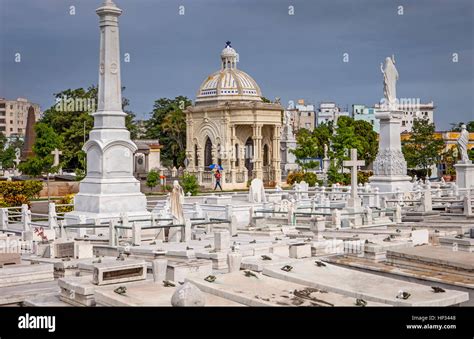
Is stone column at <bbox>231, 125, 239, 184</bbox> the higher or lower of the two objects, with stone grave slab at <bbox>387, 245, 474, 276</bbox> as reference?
higher

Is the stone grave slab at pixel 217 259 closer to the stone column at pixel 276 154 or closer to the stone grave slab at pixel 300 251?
the stone grave slab at pixel 300 251

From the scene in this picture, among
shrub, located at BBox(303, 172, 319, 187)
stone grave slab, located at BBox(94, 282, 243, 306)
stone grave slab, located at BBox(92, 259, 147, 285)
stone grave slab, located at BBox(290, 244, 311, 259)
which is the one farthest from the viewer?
shrub, located at BBox(303, 172, 319, 187)

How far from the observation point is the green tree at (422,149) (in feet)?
202

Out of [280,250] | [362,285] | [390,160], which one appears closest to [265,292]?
[362,285]

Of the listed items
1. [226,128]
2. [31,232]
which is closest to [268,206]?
[31,232]

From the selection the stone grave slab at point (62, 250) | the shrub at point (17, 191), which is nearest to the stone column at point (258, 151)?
the shrub at point (17, 191)

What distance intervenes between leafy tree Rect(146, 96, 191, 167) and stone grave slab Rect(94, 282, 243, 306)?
62101 millimetres

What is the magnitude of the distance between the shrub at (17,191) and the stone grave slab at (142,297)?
22.9 meters

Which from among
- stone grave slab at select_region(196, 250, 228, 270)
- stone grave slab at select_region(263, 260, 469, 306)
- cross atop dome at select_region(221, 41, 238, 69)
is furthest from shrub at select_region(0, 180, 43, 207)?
cross atop dome at select_region(221, 41, 238, 69)

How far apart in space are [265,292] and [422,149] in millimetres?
53441

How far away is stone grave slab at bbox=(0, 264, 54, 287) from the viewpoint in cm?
1416

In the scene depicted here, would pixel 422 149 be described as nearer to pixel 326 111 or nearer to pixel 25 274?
pixel 25 274

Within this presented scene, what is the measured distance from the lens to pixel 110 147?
82.8ft

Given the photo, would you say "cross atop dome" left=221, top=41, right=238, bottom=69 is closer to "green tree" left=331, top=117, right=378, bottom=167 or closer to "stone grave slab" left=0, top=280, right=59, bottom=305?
"green tree" left=331, top=117, right=378, bottom=167
